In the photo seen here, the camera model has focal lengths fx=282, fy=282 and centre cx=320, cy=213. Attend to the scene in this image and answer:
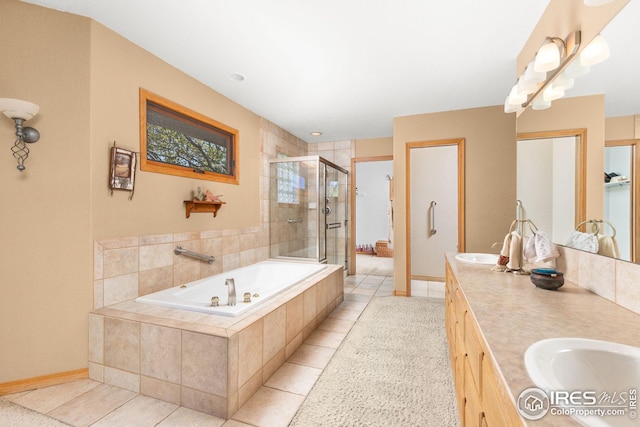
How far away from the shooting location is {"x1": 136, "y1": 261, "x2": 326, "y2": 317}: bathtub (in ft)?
6.30

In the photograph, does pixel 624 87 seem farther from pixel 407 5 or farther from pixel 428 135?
pixel 428 135

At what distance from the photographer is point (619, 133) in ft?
3.60

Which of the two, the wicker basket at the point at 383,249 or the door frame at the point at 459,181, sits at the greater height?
the door frame at the point at 459,181

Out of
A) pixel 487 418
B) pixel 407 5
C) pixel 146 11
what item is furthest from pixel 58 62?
pixel 487 418

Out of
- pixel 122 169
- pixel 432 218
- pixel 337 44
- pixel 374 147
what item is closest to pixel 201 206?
pixel 122 169

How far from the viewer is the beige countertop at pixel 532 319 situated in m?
0.72

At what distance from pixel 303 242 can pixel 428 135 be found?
2.23 metres

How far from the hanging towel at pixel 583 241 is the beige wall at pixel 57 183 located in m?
Answer: 2.78

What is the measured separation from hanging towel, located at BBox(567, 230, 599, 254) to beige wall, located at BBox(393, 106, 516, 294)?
78.3 inches

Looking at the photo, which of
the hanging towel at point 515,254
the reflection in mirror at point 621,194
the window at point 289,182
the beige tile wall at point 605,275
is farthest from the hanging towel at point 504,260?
the window at point 289,182

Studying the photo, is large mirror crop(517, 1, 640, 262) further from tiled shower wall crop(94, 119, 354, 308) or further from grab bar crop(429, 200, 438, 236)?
grab bar crop(429, 200, 438, 236)

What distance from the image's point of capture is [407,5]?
1.74 meters

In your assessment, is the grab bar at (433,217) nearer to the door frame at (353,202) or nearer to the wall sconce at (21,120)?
the door frame at (353,202)

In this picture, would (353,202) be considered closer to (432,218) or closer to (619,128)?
(432,218)
